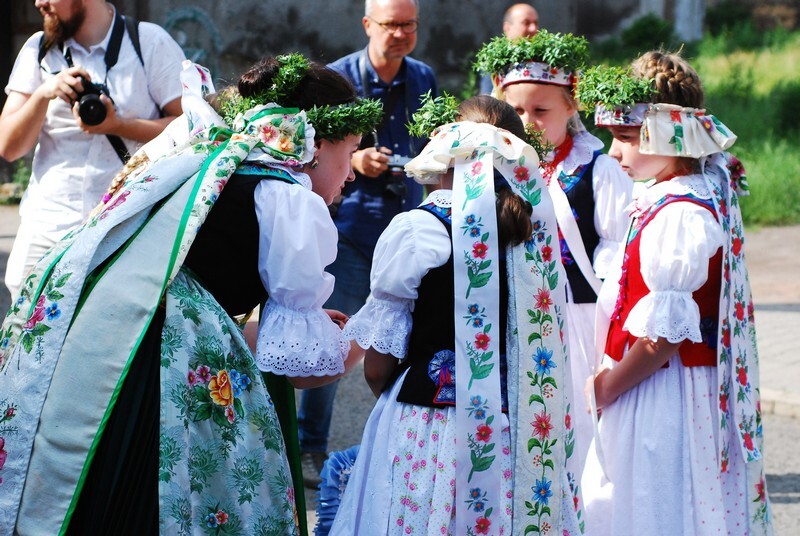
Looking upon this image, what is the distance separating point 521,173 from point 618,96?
2.42ft

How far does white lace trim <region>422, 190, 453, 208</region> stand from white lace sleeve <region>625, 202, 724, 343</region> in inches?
30.3

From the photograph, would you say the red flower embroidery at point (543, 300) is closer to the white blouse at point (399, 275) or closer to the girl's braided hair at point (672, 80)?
the white blouse at point (399, 275)

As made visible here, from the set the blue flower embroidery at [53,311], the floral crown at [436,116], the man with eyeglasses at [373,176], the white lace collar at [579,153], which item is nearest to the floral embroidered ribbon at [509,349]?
the floral crown at [436,116]

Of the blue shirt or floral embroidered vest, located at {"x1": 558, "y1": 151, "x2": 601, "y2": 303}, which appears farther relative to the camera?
the blue shirt

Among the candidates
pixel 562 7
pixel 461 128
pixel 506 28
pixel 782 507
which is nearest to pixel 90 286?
pixel 461 128

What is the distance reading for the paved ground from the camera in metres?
4.99

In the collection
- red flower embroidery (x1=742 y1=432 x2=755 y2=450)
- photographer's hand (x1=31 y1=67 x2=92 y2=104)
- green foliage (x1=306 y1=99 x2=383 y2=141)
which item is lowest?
red flower embroidery (x1=742 y1=432 x2=755 y2=450)

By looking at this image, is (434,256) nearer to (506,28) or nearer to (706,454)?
(706,454)

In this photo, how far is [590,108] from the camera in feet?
12.0

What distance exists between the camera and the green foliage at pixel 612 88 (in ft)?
11.3

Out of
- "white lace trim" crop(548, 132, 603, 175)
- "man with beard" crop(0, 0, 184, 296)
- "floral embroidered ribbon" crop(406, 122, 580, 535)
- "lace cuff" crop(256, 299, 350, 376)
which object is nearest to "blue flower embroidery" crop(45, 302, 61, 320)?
"lace cuff" crop(256, 299, 350, 376)

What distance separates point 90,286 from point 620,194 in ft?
7.14

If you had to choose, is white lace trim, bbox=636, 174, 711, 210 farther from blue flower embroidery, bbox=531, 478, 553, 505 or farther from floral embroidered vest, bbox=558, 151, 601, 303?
blue flower embroidery, bbox=531, 478, 553, 505

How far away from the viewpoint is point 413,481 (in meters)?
2.74
